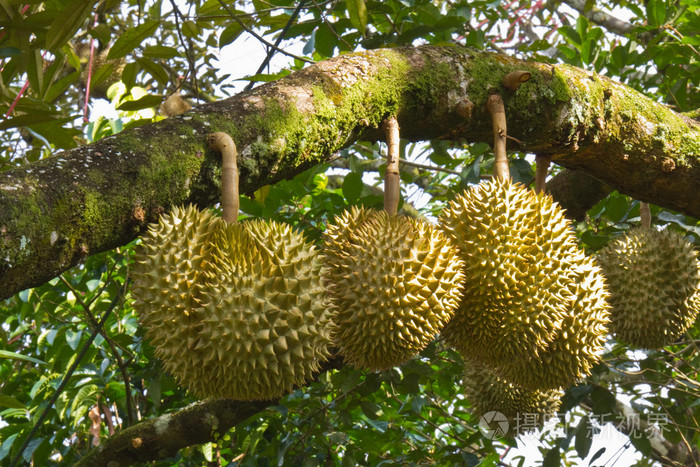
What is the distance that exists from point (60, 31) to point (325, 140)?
0.70 metres

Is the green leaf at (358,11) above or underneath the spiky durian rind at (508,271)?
above

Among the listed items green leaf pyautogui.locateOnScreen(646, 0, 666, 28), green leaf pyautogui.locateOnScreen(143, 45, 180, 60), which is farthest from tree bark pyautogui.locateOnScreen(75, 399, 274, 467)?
green leaf pyautogui.locateOnScreen(646, 0, 666, 28)

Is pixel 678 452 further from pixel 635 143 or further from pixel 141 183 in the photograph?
pixel 141 183

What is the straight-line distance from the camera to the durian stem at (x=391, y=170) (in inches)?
65.0

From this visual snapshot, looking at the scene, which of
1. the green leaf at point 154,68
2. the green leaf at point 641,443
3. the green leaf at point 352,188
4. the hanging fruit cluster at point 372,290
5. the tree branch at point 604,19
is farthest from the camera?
the tree branch at point 604,19

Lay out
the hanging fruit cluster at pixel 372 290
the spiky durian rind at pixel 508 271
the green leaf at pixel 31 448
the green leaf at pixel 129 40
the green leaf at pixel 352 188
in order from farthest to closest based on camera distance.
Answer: the green leaf at pixel 31 448 → the green leaf at pixel 352 188 → the green leaf at pixel 129 40 → the spiky durian rind at pixel 508 271 → the hanging fruit cluster at pixel 372 290

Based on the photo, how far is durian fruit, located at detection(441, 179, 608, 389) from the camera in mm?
1573

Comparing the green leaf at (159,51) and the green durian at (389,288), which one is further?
the green leaf at (159,51)

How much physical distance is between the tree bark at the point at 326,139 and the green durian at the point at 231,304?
10 cm

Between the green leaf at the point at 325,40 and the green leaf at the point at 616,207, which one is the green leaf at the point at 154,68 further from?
the green leaf at the point at 616,207

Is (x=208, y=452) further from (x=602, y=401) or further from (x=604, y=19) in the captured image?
(x=604, y=19)

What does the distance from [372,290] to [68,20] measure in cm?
97

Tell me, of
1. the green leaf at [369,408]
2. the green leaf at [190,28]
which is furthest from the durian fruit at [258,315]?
the green leaf at [190,28]

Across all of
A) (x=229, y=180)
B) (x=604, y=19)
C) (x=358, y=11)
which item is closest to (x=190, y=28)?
(x=358, y=11)
